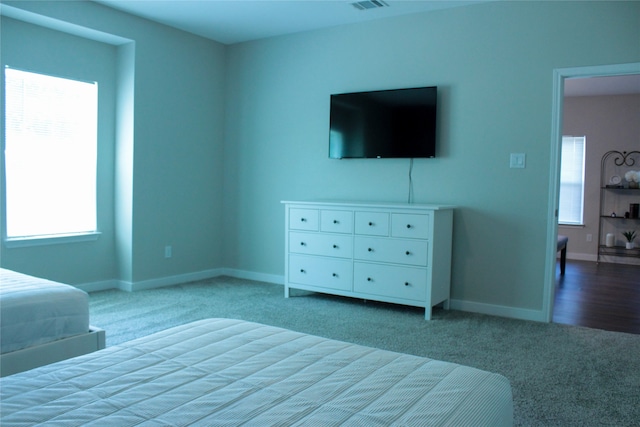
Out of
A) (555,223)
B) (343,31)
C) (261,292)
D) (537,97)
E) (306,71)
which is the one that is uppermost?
(343,31)

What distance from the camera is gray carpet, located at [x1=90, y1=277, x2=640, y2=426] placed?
2461mm

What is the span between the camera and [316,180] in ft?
16.5

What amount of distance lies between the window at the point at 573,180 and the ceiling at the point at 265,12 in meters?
4.68

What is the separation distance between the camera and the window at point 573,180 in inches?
308

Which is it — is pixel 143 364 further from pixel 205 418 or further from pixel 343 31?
pixel 343 31

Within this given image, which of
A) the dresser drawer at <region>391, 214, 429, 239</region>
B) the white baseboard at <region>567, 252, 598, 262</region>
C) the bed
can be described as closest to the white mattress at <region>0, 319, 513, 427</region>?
the bed

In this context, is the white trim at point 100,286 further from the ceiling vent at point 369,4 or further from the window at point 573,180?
the window at point 573,180

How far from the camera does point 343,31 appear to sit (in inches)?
189

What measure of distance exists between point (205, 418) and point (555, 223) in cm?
348

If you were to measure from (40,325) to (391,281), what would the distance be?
2.56 m

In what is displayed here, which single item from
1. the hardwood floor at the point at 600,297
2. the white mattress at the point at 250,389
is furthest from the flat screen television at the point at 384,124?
the white mattress at the point at 250,389

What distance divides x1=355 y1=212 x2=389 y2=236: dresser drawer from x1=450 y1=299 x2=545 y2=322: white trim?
3.08 feet

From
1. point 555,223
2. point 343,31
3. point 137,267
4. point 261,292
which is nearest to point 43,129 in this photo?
point 137,267

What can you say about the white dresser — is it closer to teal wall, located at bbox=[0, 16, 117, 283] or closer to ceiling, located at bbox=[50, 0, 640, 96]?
ceiling, located at bbox=[50, 0, 640, 96]
